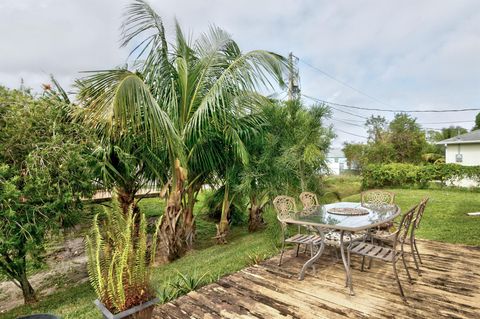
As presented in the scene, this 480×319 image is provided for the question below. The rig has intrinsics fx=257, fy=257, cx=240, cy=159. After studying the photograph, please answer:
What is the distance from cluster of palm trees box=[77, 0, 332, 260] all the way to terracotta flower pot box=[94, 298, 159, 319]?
230 centimetres

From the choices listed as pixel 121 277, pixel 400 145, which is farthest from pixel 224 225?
pixel 400 145

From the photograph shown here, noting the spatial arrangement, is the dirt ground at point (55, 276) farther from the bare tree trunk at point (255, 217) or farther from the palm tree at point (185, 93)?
the bare tree trunk at point (255, 217)

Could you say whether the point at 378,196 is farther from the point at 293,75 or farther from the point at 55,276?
the point at 55,276

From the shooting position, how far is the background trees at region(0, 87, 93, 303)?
11.5 feet

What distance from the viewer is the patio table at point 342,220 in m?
3.21

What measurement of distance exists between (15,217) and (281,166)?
4405 mm

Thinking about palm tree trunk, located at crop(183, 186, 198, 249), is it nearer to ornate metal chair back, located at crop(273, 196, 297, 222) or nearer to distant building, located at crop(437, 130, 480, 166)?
ornate metal chair back, located at crop(273, 196, 297, 222)

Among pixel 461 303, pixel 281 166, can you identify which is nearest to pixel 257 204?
pixel 281 166

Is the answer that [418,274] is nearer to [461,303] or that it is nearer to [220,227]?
[461,303]

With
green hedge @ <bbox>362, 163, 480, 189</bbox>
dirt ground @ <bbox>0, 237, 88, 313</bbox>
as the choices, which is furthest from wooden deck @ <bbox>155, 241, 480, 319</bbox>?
green hedge @ <bbox>362, 163, 480, 189</bbox>

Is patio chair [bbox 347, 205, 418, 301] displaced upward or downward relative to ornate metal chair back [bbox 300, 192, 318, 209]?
downward

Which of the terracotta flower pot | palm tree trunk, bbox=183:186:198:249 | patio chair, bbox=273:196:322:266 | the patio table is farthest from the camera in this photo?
palm tree trunk, bbox=183:186:198:249

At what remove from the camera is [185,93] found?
510 cm

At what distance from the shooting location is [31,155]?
3734 mm
